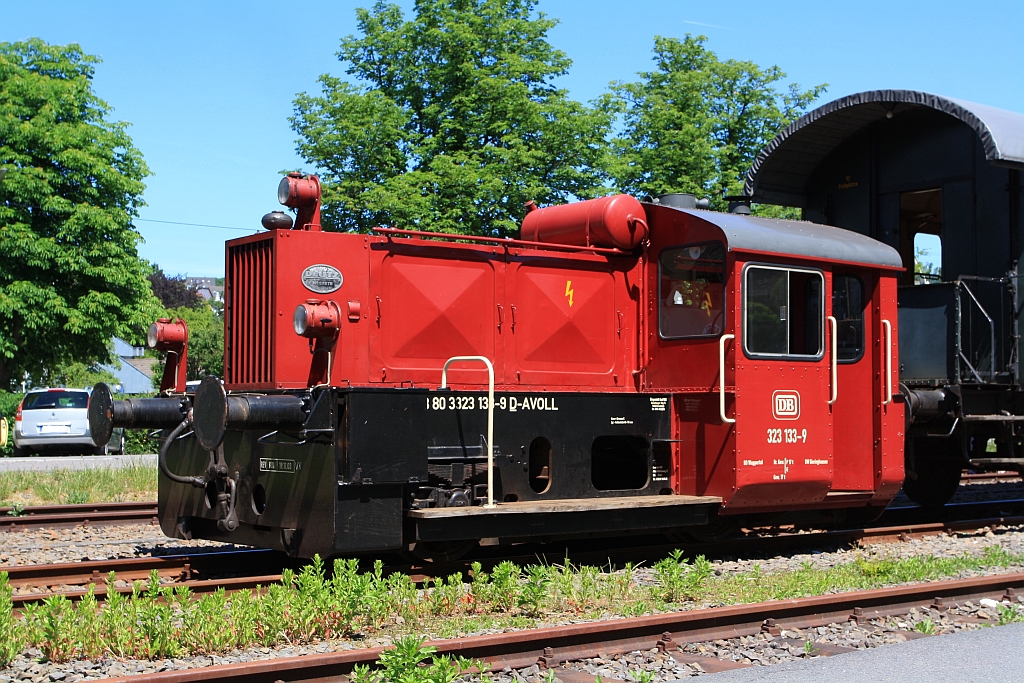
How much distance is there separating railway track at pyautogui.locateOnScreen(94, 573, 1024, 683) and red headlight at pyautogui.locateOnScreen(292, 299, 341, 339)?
8.49ft

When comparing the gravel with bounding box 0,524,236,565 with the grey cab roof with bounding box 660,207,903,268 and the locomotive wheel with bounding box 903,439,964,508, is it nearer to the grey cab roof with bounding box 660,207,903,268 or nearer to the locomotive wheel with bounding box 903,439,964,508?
Result: the grey cab roof with bounding box 660,207,903,268

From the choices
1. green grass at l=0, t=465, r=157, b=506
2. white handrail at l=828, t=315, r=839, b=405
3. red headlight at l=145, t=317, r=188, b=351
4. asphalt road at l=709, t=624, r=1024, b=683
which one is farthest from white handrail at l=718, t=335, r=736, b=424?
green grass at l=0, t=465, r=157, b=506

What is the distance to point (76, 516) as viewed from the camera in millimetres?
11703

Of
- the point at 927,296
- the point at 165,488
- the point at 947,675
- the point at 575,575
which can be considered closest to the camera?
the point at 947,675

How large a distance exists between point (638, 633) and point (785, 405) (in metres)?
3.69

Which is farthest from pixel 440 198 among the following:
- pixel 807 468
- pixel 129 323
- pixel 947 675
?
pixel 947 675

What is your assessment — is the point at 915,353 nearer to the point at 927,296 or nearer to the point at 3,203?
the point at 927,296

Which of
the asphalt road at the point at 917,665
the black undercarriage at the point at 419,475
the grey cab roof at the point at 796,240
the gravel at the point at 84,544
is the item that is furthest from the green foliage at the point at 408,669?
the gravel at the point at 84,544

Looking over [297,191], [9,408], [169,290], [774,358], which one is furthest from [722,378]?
[169,290]

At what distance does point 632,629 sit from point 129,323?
2591 cm

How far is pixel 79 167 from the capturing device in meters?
28.3

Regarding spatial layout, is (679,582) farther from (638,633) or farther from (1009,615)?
(1009,615)

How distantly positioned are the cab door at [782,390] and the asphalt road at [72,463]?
12339 mm

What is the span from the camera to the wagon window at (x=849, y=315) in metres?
9.77
